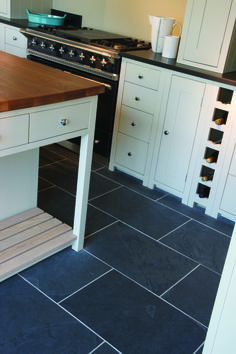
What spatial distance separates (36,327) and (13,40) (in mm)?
A: 3062

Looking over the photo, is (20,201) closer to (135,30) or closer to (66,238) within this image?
(66,238)

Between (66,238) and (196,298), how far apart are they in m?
0.78

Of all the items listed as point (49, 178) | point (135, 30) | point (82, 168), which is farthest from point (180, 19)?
point (82, 168)

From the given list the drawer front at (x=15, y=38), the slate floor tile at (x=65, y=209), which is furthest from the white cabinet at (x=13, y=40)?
the slate floor tile at (x=65, y=209)

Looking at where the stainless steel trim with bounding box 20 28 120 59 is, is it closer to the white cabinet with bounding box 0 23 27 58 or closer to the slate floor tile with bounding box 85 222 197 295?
the white cabinet with bounding box 0 23 27 58

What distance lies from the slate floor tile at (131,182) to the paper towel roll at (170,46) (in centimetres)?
101

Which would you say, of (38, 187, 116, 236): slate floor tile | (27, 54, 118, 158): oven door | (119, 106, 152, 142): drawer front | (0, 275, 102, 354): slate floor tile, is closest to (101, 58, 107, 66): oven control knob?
(27, 54, 118, 158): oven door

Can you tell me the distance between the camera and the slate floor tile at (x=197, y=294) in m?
2.16

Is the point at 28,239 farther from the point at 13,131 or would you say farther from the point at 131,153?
the point at 131,153

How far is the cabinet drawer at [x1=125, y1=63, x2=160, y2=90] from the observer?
10.2ft

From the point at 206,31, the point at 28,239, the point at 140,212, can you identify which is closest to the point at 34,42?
the point at 206,31

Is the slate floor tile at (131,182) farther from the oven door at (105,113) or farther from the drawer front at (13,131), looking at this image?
the drawer front at (13,131)

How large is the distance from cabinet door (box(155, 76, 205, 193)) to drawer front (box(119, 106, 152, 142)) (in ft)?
0.50

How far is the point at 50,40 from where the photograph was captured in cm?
369
